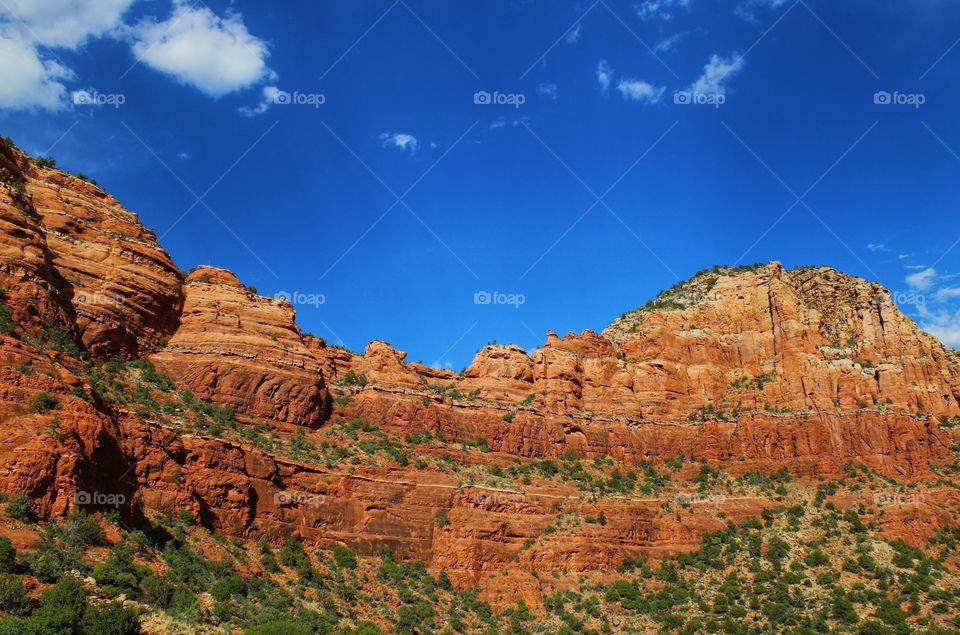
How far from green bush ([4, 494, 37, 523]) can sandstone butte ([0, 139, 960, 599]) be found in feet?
2.22

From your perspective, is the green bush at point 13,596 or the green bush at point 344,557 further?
the green bush at point 344,557

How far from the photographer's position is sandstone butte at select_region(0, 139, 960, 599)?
4991cm

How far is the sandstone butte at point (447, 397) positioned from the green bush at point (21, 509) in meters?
0.68

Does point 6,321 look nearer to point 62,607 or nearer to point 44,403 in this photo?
point 44,403

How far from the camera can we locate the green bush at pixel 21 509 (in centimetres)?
3597

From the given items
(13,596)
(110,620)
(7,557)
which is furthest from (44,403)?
(110,620)

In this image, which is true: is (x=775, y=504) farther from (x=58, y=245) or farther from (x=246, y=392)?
(x=58, y=245)

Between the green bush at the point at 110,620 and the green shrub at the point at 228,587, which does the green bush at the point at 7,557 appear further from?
the green shrub at the point at 228,587

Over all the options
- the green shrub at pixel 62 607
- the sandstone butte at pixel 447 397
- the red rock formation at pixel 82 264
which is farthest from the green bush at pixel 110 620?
the red rock formation at pixel 82 264

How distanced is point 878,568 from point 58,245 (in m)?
70.6

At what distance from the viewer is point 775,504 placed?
72188mm

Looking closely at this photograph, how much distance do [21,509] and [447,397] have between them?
48.1m

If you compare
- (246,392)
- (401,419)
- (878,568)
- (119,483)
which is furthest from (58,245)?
(878,568)

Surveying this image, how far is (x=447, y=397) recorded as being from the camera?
80.8 m
